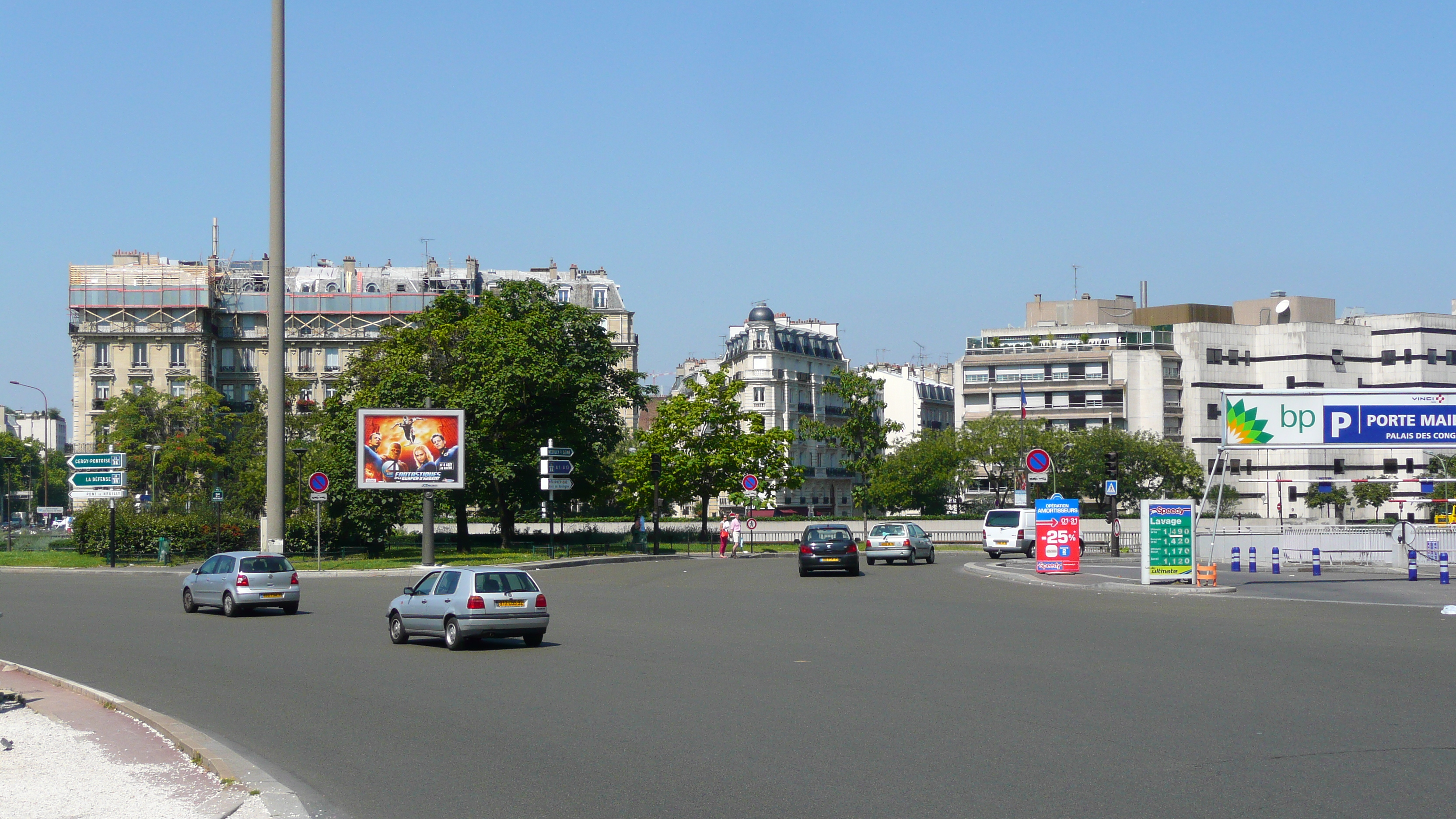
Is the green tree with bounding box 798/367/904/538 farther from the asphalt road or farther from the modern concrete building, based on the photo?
the asphalt road

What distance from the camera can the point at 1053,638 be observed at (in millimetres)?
18828

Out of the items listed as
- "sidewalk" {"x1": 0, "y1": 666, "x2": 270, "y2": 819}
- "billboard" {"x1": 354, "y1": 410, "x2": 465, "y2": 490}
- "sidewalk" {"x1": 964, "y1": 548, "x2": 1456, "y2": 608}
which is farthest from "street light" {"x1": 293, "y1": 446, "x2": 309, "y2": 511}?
"sidewalk" {"x1": 0, "y1": 666, "x2": 270, "y2": 819}

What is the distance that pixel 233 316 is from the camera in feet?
371

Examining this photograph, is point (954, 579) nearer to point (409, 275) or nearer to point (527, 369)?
point (527, 369)

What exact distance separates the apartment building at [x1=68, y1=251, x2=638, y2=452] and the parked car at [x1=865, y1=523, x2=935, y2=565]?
56.1m

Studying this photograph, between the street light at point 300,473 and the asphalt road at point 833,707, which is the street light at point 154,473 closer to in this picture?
the street light at point 300,473

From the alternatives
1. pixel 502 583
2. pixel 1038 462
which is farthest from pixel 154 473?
pixel 502 583

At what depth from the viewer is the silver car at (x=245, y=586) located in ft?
86.5

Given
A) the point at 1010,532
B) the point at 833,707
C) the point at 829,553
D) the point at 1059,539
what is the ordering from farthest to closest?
the point at 1010,532
the point at 829,553
the point at 1059,539
the point at 833,707

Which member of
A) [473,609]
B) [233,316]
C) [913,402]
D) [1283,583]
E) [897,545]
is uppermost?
[233,316]

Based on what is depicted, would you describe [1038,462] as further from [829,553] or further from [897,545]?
[897,545]

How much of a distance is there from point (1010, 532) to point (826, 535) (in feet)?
49.2

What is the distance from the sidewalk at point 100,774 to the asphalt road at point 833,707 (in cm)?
78

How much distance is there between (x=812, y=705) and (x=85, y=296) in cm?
10968
